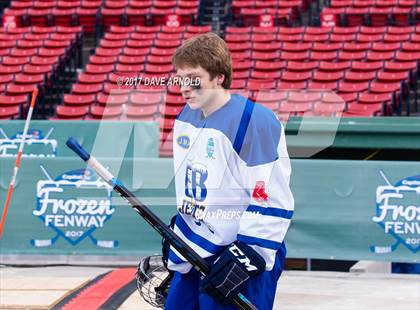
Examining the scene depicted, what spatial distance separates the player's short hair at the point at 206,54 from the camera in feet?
15.1

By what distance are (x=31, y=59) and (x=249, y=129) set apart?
54.1 feet

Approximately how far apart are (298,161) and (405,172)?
996 mm

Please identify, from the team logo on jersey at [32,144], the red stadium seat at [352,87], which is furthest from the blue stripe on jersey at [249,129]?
the red stadium seat at [352,87]

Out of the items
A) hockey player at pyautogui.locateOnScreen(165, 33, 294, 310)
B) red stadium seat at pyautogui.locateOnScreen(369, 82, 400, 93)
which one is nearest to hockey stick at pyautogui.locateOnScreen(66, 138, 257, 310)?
hockey player at pyautogui.locateOnScreen(165, 33, 294, 310)

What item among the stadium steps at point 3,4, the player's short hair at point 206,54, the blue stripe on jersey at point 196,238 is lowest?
the stadium steps at point 3,4

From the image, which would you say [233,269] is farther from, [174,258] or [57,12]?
[57,12]

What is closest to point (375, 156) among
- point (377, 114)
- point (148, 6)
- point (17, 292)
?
point (377, 114)

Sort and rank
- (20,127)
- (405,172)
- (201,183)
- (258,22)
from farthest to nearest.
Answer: (258,22) < (20,127) < (405,172) < (201,183)

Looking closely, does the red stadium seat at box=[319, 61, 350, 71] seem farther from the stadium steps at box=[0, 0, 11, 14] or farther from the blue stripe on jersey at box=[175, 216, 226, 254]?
the blue stripe on jersey at box=[175, 216, 226, 254]

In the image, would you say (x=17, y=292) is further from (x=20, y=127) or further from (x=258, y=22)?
(x=258, y=22)

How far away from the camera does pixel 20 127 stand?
14125mm

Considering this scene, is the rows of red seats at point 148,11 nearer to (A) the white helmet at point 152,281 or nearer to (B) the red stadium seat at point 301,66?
(B) the red stadium seat at point 301,66

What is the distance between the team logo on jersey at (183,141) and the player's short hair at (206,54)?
1.25 feet

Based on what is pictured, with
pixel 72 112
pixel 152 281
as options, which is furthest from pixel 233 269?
pixel 72 112
